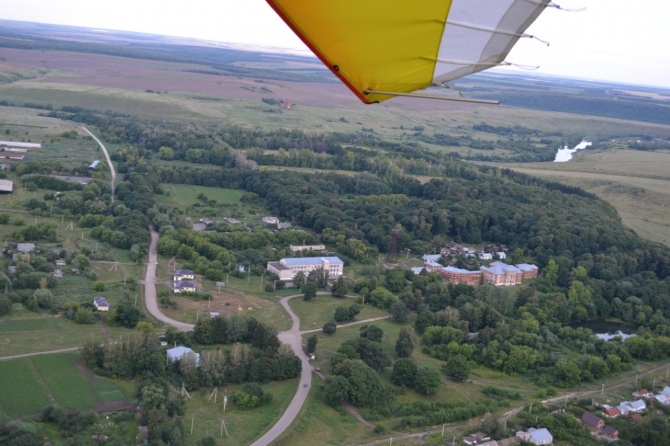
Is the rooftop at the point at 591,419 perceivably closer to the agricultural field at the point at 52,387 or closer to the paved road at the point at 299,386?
the paved road at the point at 299,386

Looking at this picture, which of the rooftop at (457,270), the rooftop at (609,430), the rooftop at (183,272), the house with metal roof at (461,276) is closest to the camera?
the rooftop at (609,430)

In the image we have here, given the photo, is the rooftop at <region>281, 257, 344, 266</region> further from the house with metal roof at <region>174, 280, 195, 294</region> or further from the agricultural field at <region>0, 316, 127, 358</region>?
the agricultural field at <region>0, 316, 127, 358</region>

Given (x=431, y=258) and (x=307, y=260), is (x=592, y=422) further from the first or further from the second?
(x=431, y=258)

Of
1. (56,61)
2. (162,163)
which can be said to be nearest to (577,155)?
(162,163)

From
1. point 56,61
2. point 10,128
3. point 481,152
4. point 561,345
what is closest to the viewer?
point 561,345

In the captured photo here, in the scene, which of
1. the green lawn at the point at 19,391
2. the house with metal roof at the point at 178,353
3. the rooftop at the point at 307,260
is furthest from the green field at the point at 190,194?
the green lawn at the point at 19,391

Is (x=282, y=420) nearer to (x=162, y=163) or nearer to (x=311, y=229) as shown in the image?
(x=311, y=229)
